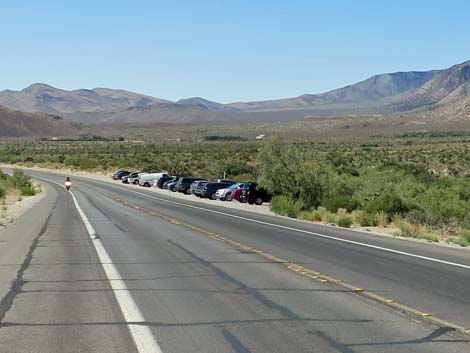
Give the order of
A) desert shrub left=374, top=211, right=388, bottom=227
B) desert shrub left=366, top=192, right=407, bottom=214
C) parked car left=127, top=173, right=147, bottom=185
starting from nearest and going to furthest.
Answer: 1. desert shrub left=374, top=211, right=388, bottom=227
2. desert shrub left=366, top=192, right=407, bottom=214
3. parked car left=127, top=173, right=147, bottom=185

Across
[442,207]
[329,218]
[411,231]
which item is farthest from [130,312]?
[442,207]

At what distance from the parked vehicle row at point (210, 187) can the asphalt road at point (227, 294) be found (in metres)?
24.8

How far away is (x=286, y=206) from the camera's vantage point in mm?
33906

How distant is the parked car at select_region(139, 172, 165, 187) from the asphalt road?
2103 inches

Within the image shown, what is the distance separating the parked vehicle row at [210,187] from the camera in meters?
46.0

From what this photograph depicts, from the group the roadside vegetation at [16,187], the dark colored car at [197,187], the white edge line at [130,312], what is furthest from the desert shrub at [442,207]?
the roadside vegetation at [16,187]

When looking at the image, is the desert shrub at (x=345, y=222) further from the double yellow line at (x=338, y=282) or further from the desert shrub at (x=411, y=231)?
the double yellow line at (x=338, y=282)

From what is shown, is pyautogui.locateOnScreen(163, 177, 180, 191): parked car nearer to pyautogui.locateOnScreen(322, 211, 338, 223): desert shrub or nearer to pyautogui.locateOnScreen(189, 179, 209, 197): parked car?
pyautogui.locateOnScreen(189, 179, 209, 197): parked car

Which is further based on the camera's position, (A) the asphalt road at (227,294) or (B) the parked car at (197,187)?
(B) the parked car at (197,187)

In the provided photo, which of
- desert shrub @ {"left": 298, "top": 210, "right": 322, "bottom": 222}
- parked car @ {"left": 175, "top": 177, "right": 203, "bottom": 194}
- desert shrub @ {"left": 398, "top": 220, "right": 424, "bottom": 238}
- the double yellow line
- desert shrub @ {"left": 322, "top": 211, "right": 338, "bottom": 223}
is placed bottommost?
parked car @ {"left": 175, "top": 177, "right": 203, "bottom": 194}

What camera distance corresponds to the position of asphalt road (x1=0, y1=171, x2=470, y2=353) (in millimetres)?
8195

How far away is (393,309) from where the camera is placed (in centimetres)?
995

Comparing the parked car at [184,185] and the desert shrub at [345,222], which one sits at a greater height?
the desert shrub at [345,222]

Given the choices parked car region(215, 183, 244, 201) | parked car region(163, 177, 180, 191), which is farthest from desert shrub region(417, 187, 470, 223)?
parked car region(163, 177, 180, 191)
